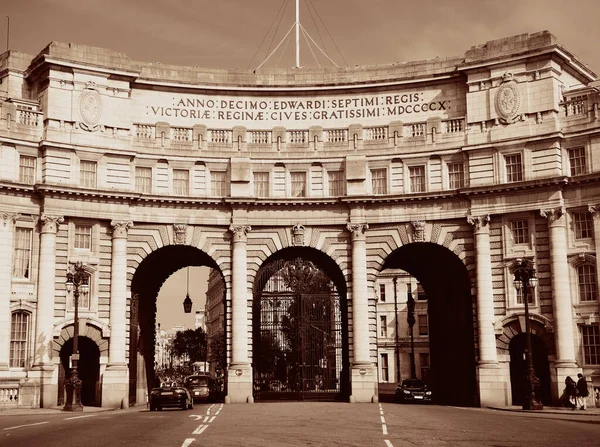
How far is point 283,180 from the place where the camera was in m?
55.0

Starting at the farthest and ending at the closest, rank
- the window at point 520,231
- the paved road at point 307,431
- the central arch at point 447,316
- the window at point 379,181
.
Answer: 1. the central arch at point 447,316
2. the window at point 379,181
3. the window at point 520,231
4. the paved road at point 307,431

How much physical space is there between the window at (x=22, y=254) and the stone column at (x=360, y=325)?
19.0 m

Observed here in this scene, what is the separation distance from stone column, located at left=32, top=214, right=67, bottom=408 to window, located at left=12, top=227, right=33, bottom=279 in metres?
0.86

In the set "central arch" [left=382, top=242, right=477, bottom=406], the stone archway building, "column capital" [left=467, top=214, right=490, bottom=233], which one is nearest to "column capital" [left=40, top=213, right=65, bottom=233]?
the stone archway building

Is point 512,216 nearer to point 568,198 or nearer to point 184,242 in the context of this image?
point 568,198

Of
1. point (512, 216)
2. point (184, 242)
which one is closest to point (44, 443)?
point (184, 242)

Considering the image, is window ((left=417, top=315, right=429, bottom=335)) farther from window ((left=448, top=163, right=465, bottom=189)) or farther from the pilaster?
the pilaster

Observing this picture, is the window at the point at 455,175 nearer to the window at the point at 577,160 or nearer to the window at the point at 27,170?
the window at the point at 577,160

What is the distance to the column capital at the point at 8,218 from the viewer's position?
163ft

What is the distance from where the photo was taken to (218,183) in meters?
54.8

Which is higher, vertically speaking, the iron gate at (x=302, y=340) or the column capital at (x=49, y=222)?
the column capital at (x=49, y=222)

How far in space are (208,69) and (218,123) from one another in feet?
11.6

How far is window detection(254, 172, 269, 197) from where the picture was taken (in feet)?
180

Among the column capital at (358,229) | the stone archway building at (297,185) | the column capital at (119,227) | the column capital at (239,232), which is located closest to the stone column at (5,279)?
the stone archway building at (297,185)
